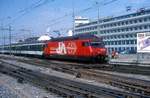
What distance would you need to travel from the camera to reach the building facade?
90062 mm

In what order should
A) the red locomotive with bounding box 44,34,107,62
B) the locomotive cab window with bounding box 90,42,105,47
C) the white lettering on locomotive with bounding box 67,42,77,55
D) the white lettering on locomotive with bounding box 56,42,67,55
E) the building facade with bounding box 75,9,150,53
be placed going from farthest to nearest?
the building facade with bounding box 75,9,150,53 < the white lettering on locomotive with bounding box 56,42,67,55 < the white lettering on locomotive with bounding box 67,42,77,55 < the locomotive cab window with bounding box 90,42,105,47 < the red locomotive with bounding box 44,34,107,62

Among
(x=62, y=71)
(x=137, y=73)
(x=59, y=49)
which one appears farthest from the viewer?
(x=59, y=49)

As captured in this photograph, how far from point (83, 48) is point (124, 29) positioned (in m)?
66.1

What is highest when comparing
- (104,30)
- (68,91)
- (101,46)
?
(104,30)

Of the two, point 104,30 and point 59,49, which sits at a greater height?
point 104,30

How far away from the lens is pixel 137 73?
23141 mm

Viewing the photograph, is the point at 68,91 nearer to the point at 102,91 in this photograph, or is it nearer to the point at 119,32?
the point at 102,91

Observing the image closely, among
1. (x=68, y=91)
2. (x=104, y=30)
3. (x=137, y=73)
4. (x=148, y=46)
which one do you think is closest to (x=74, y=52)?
(x=148, y=46)

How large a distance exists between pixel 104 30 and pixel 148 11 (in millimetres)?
23446

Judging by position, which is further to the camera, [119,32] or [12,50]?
[119,32]

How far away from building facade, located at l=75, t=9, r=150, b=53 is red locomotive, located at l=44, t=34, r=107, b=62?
153 feet

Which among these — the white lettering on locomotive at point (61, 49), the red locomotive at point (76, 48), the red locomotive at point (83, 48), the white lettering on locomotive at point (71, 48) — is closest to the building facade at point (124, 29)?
the red locomotive at point (76, 48)

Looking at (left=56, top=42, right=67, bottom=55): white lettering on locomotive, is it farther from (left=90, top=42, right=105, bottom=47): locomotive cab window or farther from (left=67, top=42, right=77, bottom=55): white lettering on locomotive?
(left=90, top=42, right=105, bottom=47): locomotive cab window

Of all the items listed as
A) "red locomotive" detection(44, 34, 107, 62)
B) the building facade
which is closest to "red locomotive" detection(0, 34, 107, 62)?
"red locomotive" detection(44, 34, 107, 62)
